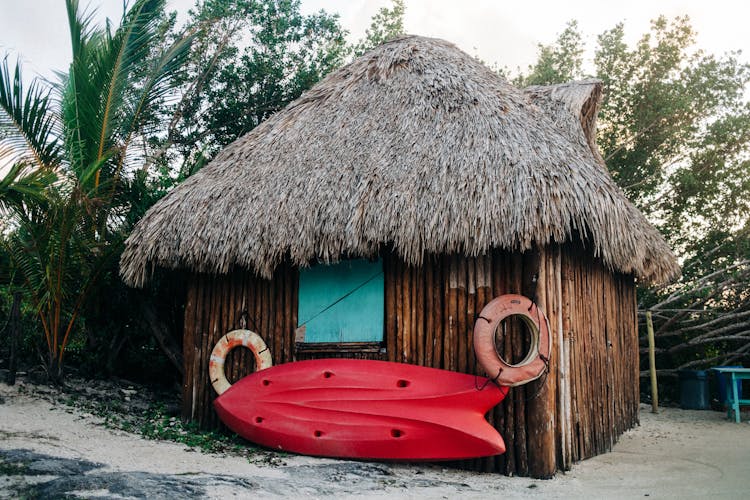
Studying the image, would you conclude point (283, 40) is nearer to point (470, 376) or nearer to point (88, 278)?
point (88, 278)

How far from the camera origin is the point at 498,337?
6043mm

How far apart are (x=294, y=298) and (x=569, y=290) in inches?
105

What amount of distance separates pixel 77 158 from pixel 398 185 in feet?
14.5

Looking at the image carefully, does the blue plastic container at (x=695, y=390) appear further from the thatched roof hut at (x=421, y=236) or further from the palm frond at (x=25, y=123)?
the palm frond at (x=25, y=123)

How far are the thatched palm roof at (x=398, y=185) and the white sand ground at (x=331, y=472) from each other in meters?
1.74

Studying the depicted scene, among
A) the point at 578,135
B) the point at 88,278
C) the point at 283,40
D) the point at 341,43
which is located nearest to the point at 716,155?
the point at 578,135

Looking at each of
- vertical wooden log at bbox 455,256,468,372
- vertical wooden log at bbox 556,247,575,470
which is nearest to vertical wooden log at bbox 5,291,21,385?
vertical wooden log at bbox 455,256,468,372

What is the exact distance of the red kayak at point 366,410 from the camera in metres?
5.79

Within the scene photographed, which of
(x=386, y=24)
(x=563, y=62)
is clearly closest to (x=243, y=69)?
(x=386, y=24)

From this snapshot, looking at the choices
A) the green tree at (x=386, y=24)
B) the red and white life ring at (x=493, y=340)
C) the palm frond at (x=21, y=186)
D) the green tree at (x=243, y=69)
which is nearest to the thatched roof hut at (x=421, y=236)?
the red and white life ring at (x=493, y=340)

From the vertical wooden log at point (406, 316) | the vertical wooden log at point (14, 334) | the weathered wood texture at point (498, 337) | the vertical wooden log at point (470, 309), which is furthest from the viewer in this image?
the vertical wooden log at point (14, 334)

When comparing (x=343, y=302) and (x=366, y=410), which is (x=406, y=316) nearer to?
(x=343, y=302)

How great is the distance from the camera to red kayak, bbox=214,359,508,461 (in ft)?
19.0

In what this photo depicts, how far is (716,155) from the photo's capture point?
535 inches
